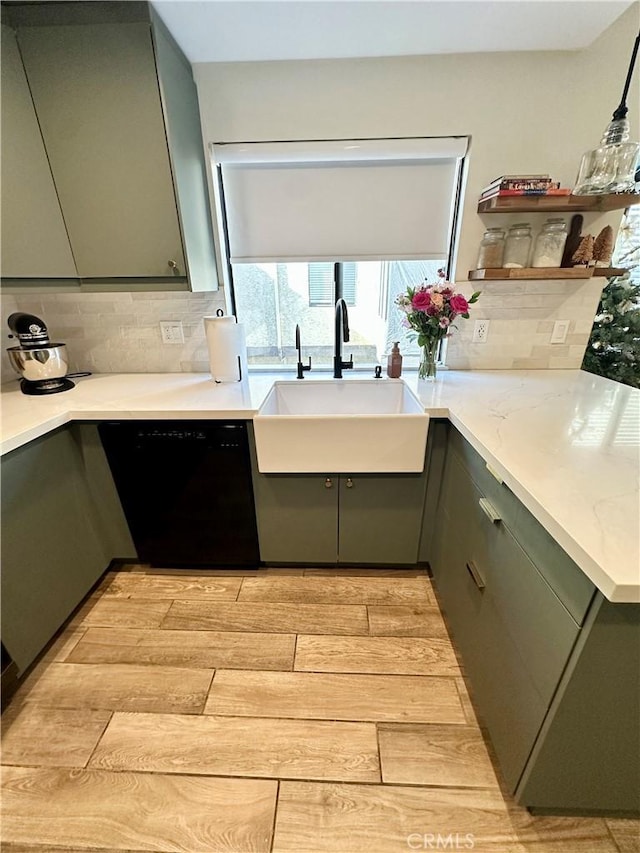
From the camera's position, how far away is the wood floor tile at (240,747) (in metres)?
1.12

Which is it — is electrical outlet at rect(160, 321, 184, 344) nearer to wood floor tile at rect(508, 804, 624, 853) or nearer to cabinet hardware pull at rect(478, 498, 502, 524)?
cabinet hardware pull at rect(478, 498, 502, 524)

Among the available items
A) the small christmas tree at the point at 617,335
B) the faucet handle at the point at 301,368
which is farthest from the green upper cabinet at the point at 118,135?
the small christmas tree at the point at 617,335

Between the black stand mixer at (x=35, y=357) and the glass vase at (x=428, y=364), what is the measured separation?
1.74 metres

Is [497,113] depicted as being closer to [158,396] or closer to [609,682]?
[158,396]

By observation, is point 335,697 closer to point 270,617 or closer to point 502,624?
point 270,617

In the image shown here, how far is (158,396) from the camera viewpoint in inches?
63.9

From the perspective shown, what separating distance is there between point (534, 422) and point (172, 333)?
1.81m

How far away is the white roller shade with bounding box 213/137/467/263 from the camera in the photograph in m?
1.65

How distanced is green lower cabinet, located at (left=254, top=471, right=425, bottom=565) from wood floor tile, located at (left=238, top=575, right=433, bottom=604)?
0.11m

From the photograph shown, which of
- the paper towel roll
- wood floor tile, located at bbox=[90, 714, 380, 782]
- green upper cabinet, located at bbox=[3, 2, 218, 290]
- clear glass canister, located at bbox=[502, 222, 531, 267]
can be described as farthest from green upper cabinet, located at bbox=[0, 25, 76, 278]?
clear glass canister, located at bbox=[502, 222, 531, 267]

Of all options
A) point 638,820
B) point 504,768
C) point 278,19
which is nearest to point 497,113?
point 278,19

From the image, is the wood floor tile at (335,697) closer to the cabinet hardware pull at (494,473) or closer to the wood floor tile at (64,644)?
the wood floor tile at (64,644)

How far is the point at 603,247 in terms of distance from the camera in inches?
64.4

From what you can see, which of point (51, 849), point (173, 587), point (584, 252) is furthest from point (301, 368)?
point (51, 849)
